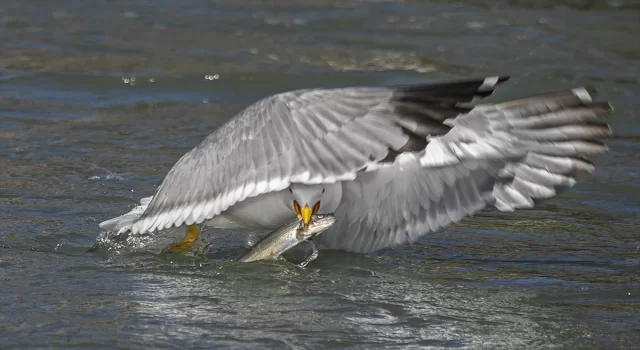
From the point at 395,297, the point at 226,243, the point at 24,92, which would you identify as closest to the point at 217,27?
the point at 24,92

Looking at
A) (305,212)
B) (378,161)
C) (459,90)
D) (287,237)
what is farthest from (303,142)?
(459,90)

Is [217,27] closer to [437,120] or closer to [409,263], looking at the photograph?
[409,263]

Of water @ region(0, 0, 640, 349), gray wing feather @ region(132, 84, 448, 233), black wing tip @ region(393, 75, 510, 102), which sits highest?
black wing tip @ region(393, 75, 510, 102)

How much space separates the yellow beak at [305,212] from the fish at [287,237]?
0.06 ft

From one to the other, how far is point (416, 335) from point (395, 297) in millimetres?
509

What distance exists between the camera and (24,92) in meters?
9.28

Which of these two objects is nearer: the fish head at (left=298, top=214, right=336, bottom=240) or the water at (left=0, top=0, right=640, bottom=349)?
Answer: the water at (left=0, top=0, right=640, bottom=349)

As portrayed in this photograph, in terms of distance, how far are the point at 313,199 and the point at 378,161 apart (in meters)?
0.77

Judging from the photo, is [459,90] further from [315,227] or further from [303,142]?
[315,227]

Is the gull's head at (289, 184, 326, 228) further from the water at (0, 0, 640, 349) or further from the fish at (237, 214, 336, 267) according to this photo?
the water at (0, 0, 640, 349)

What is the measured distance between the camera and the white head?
202 inches

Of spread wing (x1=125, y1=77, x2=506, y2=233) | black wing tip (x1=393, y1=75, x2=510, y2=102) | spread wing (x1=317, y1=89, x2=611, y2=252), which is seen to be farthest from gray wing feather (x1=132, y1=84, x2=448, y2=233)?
spread wing (x1=317, y1=89, x2=611, y2=252)

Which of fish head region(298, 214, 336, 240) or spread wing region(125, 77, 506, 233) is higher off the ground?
spread wing region(125, 77, 506, 233)

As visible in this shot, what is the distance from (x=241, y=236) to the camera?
241 inches
